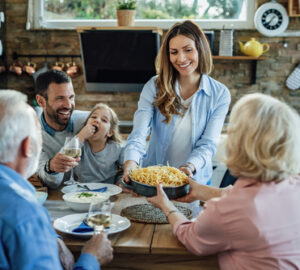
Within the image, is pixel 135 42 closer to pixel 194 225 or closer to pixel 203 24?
pixel 203 24

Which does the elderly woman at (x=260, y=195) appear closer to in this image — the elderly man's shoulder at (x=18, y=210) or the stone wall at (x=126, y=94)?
the elderly man's shoulder at (x=18, y=210)

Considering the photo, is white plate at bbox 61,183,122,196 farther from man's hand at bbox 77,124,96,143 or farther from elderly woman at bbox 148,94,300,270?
elderly woman at bbox 148,94,300,270

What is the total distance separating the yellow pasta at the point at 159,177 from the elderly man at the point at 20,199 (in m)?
0.64

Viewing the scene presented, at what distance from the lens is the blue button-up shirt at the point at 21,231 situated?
1.07 m

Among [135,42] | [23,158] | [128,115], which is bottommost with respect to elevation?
[128,115]

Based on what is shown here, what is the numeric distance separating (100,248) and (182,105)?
3.95 feet

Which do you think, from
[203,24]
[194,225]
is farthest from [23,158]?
[203,24]

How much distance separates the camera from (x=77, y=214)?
5.74 ft

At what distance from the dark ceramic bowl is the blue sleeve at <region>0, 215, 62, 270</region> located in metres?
0.67

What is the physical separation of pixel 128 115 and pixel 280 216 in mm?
3484

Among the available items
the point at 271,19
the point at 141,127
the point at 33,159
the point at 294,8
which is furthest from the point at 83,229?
the point at 294,8

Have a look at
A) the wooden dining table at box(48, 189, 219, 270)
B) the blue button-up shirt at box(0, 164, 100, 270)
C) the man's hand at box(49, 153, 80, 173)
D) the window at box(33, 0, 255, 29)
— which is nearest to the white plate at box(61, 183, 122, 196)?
the man's hand at box(49, 153, 80, 173)

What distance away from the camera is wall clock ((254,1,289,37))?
14.1 feet

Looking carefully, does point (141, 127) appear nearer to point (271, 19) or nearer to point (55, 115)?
point (55, 115)
